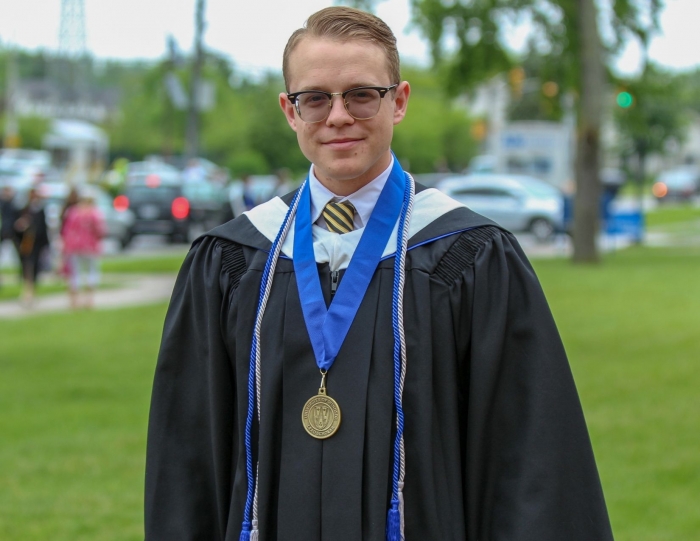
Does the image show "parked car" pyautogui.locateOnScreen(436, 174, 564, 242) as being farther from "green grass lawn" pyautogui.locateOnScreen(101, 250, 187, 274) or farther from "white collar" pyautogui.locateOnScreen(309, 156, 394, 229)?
"white collar" pyautogui.locateOnScreen(309, 156, 394, 229)

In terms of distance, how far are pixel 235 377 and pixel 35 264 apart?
14.1 m

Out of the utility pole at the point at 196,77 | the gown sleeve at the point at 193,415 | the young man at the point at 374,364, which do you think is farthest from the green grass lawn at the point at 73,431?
the utility pole at the point at 196,77

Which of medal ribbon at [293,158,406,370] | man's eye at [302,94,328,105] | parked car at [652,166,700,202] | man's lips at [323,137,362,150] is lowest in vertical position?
medal ribbon at [293,158,406,370]

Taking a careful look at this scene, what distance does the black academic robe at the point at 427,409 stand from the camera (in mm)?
2365

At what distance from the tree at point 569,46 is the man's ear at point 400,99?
59.4 feet

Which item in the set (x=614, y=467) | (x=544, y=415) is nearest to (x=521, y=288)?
(x=544, y=415)

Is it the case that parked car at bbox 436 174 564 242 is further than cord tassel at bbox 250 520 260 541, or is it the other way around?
parked car at bbox 436 174 564 242

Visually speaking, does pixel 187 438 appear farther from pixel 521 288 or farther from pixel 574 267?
pixel 574 267

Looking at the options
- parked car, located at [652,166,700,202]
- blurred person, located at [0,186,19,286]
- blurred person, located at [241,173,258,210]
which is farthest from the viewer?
parked car, located at [652,166,700,202]

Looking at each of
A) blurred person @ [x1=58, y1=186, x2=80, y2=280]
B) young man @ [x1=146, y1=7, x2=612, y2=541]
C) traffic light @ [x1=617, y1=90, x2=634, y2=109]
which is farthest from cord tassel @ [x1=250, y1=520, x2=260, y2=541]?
traffic light @ [x1=617, y1=90, x2=634, y2=109]

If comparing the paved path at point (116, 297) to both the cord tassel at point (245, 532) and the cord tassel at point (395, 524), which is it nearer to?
the cord tassel at point (245, 532)

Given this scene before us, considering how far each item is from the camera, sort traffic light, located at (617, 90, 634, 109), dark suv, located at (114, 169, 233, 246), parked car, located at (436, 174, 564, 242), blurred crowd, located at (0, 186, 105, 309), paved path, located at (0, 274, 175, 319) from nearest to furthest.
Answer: paved path, located at (0, 274, 175, 319)
blurred crowd, located at (0, 186, 105, 309)
traffic light, located at (617, 90, 634, 109)
dark suv, located at (114, 169, 233, 246)
parked car, located at (436, 174, 564, 242)

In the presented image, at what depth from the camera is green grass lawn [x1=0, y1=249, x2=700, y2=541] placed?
5754 mm

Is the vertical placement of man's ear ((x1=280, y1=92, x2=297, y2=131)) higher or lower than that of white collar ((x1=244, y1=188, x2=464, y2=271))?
higher
